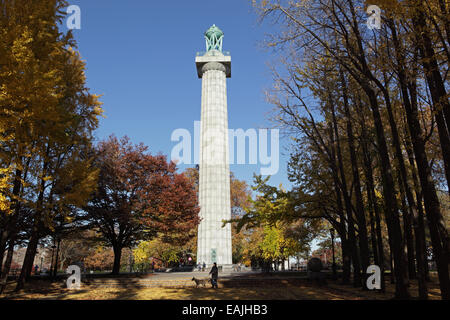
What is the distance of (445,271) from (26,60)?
48.3 feet

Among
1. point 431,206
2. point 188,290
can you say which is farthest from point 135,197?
point 431,206

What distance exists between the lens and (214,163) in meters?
37.8

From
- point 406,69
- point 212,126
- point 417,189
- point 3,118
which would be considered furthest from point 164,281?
point 212,126

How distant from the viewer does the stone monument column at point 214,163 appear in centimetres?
3556

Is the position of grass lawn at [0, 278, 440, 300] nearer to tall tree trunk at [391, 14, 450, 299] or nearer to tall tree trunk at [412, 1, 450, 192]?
tall tree trunk at [391, 14, 450, 299]

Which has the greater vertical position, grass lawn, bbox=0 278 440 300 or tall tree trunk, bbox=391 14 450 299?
tall tree trunk, bbox=391 14 450 299

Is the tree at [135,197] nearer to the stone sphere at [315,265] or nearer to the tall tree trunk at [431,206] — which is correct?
the stone sphere at [315,265]

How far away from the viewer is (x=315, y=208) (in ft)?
59.4

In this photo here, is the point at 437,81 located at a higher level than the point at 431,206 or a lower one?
higher

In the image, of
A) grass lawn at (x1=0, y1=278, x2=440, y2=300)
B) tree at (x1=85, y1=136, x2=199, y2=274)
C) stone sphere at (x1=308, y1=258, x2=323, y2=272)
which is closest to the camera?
grass lawn at (x1=0, y1=278, x2=440, y2=300)

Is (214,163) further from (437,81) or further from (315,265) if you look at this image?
(437,81)

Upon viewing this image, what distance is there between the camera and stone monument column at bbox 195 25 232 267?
117 ft

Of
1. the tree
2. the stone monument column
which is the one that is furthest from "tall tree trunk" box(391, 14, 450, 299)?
the stone monument column

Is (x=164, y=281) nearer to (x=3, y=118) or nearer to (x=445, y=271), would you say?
(x=3, y=118)
